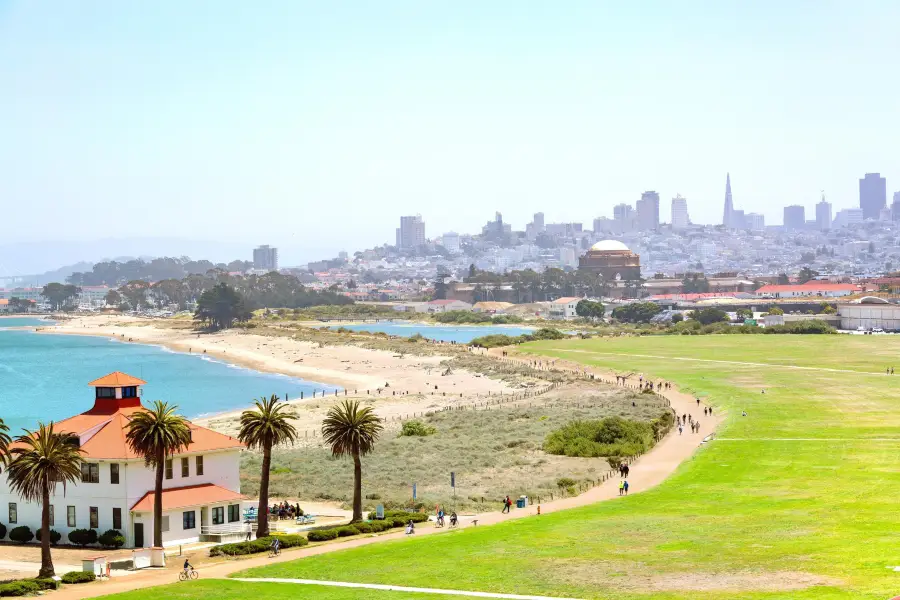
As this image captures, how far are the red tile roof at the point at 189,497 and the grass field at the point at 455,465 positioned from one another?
A: 7780 mm

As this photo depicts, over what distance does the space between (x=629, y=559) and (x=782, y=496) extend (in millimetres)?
13743

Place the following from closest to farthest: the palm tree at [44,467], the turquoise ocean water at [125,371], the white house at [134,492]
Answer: the palm tree at [44,467] → the white house at [134,492] → the turquoise ocean water at [125,371]

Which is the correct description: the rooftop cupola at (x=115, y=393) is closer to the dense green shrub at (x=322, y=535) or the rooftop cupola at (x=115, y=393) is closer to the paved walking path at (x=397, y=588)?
the dense green shrub at (x=322, y=535)

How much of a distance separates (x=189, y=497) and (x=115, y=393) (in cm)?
617

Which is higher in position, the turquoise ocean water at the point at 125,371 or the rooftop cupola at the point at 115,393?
the rooftop cupola at the point at 115,393

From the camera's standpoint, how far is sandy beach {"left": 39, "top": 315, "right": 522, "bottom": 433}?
94.8 meters

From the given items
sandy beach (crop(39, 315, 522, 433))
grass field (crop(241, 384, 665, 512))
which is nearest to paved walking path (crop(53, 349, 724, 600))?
grass field (crop(241, 384, 665, 512))

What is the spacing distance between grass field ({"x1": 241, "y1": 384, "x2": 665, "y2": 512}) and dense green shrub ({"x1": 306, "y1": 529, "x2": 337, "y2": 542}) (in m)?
6.76

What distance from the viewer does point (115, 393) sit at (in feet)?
154

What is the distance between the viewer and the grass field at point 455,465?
173 feet

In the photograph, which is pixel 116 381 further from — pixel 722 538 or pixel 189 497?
pixel 722 538

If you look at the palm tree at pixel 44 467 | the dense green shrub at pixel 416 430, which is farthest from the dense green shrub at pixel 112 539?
the dense green shrub at pixel 416 430

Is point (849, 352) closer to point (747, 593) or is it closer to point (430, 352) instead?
point (430, 352)

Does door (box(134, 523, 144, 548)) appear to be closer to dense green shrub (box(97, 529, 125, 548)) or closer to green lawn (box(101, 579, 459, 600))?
dense green shrub (box(97, 529, 125, 548))
